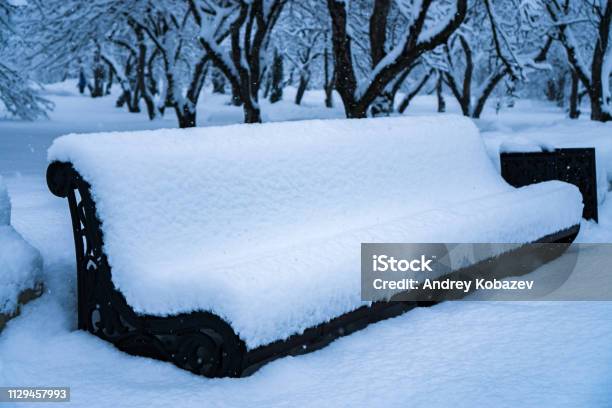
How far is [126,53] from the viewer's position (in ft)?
110

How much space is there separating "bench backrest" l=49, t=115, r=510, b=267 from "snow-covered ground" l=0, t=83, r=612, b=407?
1.85ft

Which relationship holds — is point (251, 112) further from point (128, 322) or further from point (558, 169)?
point (128, 322)

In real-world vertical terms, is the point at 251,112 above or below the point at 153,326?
above

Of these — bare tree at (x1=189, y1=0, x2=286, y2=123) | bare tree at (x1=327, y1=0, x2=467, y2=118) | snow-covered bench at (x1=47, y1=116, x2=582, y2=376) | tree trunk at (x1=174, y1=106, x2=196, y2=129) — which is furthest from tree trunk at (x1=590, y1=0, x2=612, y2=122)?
snow-covered bench at (x1=47, y1=116, x2=582, y2=376)

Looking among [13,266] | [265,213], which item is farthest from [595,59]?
[13,266]

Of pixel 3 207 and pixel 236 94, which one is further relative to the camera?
pixel 236 94

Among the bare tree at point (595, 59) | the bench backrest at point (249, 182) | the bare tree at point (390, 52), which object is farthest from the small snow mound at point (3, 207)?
the bare tree at point (595, 59)

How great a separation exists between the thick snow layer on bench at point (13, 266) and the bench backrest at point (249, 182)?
58 cm

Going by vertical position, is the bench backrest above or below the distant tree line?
below

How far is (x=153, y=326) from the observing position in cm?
306

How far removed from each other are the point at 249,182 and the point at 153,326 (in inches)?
38.6

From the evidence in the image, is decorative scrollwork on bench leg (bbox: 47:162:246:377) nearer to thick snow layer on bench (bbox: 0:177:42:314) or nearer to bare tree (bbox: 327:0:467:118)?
thick snow layer on bench (bbox: 0:177:42:314)

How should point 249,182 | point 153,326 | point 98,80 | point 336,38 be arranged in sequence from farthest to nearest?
point 98,80 → point 336,38 → point 249,182 → point 153,326

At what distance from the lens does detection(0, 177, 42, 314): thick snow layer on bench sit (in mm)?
3365
